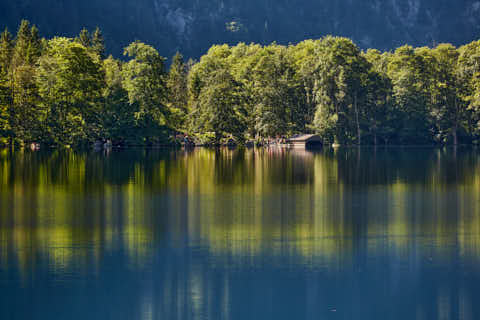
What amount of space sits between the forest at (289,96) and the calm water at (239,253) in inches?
2534

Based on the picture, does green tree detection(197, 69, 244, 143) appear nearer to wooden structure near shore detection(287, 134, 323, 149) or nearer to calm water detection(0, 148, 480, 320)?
wooden structure near shore detection(287, 134, 323, 149)

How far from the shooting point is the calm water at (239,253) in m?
16.3

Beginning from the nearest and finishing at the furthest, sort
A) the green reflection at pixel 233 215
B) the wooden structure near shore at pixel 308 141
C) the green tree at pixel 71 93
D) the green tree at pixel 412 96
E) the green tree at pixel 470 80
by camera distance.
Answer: the green reflection at pixel 233 215 → the green tree at pixel 71 93 → the green tree at pixel 470 80 → the wooden structure near shore at pixel 308 141 → the green tree at pixel 412 96

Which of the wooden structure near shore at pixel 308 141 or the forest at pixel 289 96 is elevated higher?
the forest at pixel 289 96

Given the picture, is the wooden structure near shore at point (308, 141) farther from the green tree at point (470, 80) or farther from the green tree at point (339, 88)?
the green tree at point (470, 80)

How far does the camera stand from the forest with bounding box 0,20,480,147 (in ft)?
335

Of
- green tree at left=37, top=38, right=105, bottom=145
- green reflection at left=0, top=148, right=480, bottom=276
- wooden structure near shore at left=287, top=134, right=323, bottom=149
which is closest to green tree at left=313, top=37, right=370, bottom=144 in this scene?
wooden structure near shore at left=287, top=134, right=323, bottom=149

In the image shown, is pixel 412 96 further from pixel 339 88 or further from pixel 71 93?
pixel 71 93

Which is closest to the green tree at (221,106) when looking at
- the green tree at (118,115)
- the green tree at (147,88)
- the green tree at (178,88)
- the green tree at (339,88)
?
the green tree at (147,88)

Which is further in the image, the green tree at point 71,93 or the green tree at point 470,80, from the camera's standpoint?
the green tree at point 470,80

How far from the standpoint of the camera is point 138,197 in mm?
34812

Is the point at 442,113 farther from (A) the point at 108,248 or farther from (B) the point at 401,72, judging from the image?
(A) the point at 108,248

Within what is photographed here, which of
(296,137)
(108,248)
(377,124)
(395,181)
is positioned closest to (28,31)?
(296,137)

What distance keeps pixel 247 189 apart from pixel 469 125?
85.8 m
